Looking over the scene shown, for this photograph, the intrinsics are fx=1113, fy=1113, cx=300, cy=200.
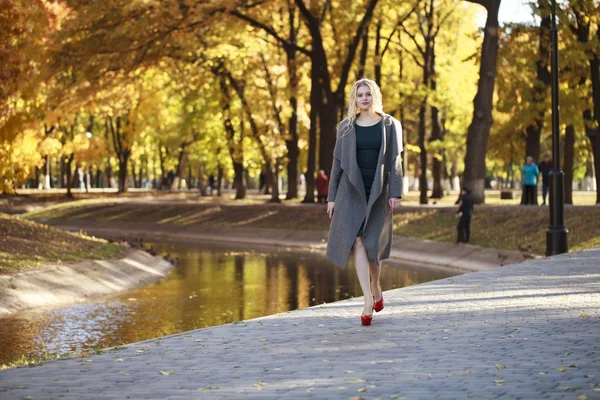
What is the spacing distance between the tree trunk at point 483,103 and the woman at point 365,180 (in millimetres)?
23052

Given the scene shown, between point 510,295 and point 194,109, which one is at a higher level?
point 194,109

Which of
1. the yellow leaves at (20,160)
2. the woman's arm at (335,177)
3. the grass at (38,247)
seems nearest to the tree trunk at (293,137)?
the yellow leaves at (20,160)

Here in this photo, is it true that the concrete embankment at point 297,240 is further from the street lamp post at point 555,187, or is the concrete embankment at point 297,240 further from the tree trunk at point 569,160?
the tree trunk at point 569,160

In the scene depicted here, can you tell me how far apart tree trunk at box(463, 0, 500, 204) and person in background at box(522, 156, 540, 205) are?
6.80 feet

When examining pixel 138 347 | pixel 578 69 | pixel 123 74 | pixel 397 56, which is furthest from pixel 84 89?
pixel 138 347

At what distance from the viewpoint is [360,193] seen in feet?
34.8

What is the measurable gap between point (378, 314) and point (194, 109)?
162ft

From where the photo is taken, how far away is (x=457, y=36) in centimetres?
5547

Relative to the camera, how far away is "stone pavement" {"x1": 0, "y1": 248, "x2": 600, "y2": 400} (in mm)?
7441

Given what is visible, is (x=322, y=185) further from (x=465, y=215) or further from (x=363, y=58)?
(x=465, y=215)

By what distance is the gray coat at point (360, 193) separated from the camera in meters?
10.6

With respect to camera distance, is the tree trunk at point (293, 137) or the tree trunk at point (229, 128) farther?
the tree trunk at point (229, 128)

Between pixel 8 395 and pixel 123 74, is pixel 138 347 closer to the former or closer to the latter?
pixel 8 395

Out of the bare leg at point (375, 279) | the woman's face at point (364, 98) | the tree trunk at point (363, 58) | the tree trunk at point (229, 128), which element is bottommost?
the bare leg at point (375, 279)
